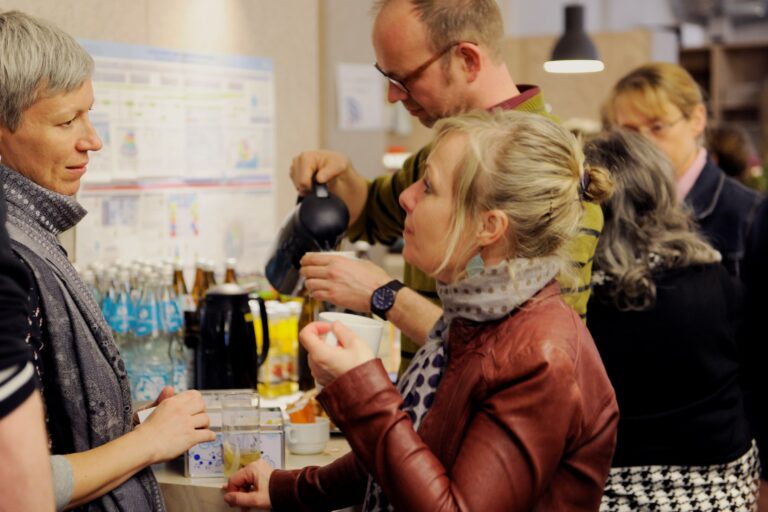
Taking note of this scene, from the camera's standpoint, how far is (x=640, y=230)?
2412mm

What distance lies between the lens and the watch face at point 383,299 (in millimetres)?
2053

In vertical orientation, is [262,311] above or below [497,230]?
below

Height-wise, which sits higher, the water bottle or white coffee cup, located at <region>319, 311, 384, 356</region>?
white coffee cup, located at <region>319, 311, 384, 356</region>

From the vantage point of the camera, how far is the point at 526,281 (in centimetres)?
150

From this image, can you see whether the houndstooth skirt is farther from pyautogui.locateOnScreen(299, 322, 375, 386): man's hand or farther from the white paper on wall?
the white paper on wall

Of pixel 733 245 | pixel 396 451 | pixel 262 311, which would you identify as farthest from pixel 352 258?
pixel 733 245

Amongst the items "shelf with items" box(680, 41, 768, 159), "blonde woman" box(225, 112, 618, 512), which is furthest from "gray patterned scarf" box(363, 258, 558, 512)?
"shelf with items" box(680, 41, 768, 159)

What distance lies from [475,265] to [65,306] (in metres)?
0.72

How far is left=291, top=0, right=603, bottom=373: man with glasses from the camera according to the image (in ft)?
6.75

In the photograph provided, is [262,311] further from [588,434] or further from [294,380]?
[588,434]

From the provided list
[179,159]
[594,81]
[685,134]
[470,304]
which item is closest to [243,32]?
[179,159]

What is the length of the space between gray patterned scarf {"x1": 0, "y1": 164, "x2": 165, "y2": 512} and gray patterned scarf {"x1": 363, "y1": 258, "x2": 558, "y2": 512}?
50cm

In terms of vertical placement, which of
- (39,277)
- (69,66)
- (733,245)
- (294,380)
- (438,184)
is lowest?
(294,380)

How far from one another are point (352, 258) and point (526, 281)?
73 centimetres
